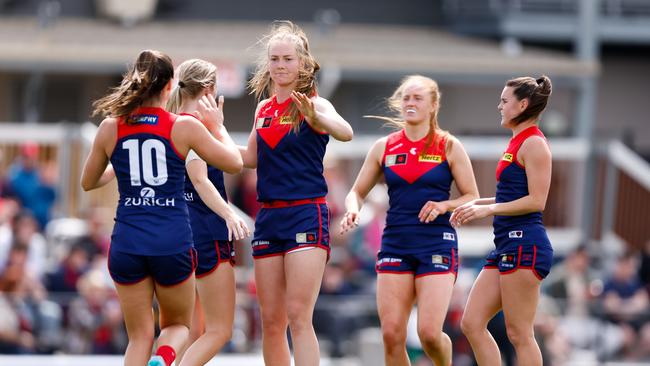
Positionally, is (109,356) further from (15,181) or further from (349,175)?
(349,175)

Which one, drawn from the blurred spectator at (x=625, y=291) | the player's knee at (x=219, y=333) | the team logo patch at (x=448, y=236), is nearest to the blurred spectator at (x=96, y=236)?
the blurred spectator at (x=625, y=291)

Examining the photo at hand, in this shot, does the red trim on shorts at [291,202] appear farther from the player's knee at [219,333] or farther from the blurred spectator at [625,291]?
the blurred spectator at [625,291]

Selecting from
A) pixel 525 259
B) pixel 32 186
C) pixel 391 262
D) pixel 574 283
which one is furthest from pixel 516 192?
pixel 32 186

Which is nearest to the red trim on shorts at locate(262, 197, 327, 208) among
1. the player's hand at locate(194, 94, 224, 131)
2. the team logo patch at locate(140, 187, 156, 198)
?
the player's hand at locate(194, 94, 224, 131)

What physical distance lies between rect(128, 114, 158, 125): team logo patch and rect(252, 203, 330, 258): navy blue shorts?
1021mm

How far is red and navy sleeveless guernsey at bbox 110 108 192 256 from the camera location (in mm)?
7719

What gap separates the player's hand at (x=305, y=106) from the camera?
26.4ft

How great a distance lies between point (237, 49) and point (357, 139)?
9.60 feet

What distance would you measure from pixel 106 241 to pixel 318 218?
22.8 ft

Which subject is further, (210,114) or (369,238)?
(369,238)

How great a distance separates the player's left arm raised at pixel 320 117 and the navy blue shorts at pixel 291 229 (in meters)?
0.48

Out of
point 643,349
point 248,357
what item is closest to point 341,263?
point 248,357

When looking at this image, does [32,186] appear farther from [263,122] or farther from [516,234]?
[516,234]

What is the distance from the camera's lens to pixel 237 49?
68.7 ft
